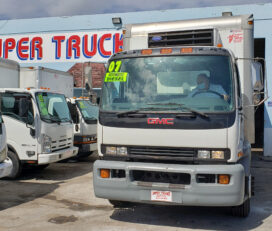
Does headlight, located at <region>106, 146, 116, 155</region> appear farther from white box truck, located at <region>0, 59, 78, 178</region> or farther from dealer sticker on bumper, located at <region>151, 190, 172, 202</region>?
white box truck, located at <region>0, 59, 78, 178</region>

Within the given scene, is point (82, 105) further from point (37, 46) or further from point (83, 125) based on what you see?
point (37, 46)

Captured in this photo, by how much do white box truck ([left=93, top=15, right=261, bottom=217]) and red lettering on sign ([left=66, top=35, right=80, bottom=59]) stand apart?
1107cm

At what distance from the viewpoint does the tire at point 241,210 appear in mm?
5582

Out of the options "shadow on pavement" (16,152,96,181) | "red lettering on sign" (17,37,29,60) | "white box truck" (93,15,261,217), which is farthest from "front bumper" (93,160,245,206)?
"red lettering on sign" (17,37,29,60)

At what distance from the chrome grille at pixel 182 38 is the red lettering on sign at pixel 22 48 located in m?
12.0

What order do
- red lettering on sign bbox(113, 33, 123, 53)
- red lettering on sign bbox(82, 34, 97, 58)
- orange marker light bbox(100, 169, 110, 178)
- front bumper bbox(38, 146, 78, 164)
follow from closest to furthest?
1. orange marker light bbox(100, 169, 110, 178)
2. front bumper bbox(38, 146, 78, 164)
3. red lettering on sign bbox(113, 33, 123, 53)
4. red lettering on sign bbox(82, 34, 97, 58)

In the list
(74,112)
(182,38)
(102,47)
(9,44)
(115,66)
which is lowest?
(74,112)

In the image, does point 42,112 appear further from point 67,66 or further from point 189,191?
point 67,66

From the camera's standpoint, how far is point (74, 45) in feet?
53.8

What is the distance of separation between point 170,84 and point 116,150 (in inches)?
48.2

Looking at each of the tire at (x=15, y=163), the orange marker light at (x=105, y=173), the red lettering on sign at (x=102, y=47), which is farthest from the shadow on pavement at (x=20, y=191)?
the red lettering on sign at (x=102, y=47)

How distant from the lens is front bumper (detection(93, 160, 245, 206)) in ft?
15.5

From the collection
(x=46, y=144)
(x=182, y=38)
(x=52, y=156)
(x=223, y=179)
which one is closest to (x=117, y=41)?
(x=46, y=144)

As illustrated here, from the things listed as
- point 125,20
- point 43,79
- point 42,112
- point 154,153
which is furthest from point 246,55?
point 125,20
